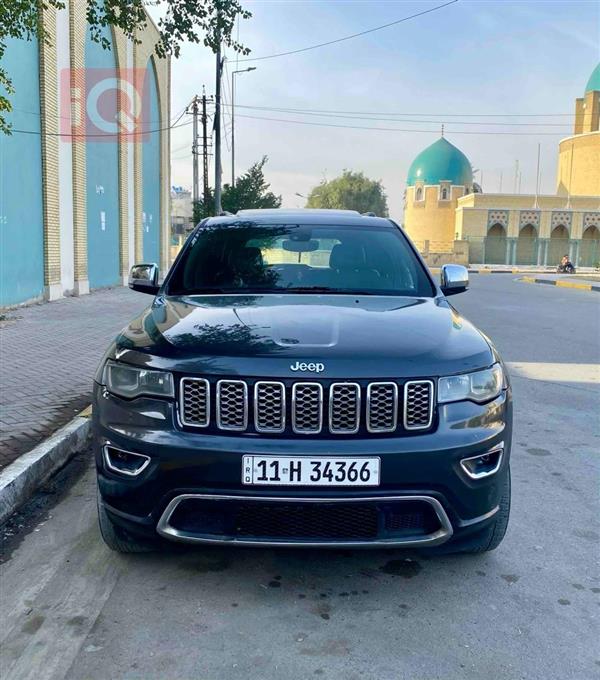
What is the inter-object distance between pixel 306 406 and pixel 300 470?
0.25 metres

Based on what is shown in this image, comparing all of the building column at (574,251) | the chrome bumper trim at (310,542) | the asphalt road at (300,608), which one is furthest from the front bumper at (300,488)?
the building column at (574,251)

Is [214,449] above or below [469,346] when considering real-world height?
below

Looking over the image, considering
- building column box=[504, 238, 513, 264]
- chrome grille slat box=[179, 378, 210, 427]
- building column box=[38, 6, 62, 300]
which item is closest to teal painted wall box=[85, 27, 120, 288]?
building column box=[38, 6, 62, 300]

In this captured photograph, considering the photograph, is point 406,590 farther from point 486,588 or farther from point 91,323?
point 91,323

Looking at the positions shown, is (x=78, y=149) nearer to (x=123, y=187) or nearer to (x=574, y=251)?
(x=123, y=187)

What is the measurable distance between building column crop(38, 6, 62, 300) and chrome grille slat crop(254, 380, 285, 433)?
1344 centimetres

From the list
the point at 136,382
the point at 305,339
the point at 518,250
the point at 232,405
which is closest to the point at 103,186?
the point at 136,382

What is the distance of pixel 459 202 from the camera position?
68625 mm

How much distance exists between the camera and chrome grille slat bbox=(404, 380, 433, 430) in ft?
8.97

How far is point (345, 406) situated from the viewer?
8.88 feet

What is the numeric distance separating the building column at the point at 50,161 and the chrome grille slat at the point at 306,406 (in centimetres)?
1351

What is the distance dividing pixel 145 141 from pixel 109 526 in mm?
24394

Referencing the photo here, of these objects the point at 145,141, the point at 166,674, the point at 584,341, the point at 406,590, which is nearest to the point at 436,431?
the point at 406,590

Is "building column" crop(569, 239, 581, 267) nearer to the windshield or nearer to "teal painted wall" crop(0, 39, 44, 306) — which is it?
"teal painted wall" crop(0, 39, 44, 306)
